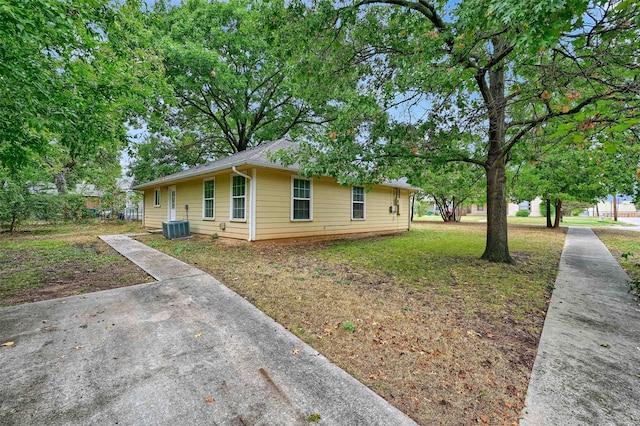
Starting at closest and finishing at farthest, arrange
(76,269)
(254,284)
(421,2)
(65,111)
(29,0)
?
1. (29,0)
2. (65,111)
3. (254,284)
4. (421,2)
5. (76,269)

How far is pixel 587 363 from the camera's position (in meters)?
2.40

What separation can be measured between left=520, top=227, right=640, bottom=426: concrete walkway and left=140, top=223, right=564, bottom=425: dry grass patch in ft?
0.45

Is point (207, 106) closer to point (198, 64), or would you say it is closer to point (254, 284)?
point (198, 64)

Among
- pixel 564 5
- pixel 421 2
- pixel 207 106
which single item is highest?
pixel 207 106

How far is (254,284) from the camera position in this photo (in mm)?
4594

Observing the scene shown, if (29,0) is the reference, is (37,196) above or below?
below

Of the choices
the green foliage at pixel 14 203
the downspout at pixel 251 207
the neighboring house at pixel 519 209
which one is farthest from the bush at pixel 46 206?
the neighboring house at pixel 519 209

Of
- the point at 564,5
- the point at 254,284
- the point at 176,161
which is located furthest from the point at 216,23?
the point at 564,5

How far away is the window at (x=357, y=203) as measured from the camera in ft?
39.3

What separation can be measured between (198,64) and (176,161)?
19.4ft

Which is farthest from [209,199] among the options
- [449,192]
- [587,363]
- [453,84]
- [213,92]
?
[449,192]

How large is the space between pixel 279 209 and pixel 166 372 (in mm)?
7257

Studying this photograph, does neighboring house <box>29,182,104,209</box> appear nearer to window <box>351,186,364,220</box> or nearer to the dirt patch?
the dirt patch

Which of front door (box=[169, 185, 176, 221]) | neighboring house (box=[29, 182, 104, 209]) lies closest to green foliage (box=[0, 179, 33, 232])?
neighboring house (box=[29, 182, 104, 209])
